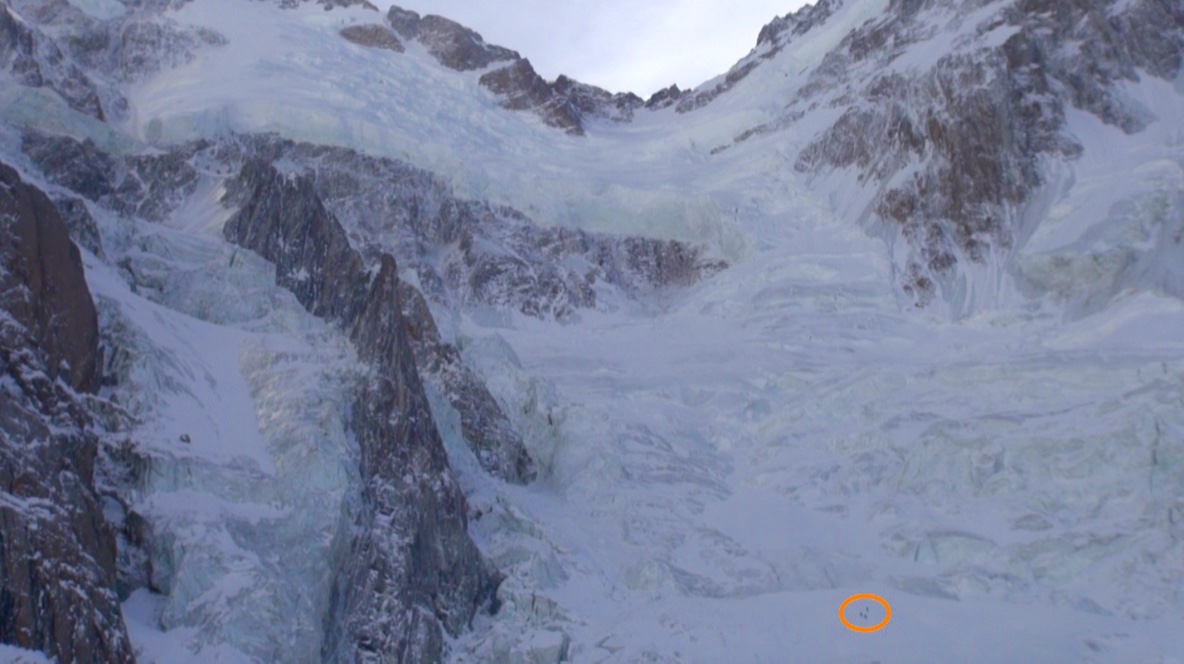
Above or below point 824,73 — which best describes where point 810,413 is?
below

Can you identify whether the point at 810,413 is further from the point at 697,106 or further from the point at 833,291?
the point at 697,106

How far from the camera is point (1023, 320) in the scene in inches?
2544

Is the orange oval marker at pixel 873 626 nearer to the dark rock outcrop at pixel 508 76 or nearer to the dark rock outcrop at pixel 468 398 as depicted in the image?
the dark rock outcrop at pixel 468 398

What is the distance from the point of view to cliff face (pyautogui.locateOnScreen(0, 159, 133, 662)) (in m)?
27.3

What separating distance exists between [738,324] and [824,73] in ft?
133

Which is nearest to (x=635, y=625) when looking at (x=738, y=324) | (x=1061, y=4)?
(x=738, y=324)

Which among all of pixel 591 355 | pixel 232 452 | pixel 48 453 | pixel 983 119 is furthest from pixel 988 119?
pixel 48 453

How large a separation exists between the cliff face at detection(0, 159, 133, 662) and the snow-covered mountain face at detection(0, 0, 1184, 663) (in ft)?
0.32

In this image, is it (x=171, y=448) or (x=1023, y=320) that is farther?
(x=1023, y=320)

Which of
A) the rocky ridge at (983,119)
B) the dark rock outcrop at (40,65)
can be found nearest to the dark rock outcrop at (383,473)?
the dark rock outcrop at (40,65)

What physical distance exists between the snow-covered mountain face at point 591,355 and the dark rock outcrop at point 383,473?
0.13 metres

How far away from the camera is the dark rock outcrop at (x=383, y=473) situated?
36000 millimetres

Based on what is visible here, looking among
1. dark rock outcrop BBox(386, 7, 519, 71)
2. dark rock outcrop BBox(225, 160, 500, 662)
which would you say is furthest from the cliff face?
dark rock outcrop BBox(386, 7, 519, 71)

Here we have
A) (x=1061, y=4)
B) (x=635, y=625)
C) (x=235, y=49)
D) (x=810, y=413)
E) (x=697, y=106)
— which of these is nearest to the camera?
(x=635, y=625)
